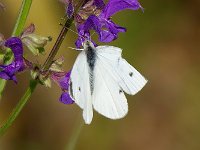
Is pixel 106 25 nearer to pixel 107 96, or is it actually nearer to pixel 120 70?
pixel 120 70

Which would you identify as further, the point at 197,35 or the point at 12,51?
the point at 197,35

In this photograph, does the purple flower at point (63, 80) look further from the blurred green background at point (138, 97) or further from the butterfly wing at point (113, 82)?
the blurred green background at point (138, 97)

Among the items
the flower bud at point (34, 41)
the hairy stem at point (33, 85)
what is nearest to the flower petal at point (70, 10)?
the hairy stem at point (33, 85)

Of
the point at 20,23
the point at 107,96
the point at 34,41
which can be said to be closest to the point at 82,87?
the point at 107,96

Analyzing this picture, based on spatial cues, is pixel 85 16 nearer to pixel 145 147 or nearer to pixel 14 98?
pixel 14 98

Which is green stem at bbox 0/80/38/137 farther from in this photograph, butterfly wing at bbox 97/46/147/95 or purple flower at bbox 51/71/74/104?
butterfly wing at bbox 97/46/147/95

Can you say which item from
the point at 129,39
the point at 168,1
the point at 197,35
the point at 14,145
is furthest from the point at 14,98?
the point at 197,35
